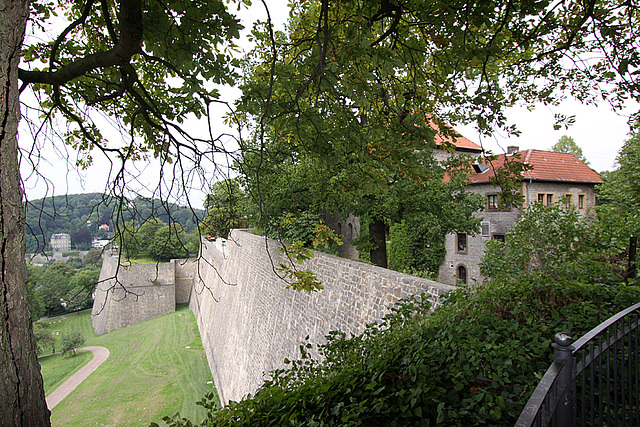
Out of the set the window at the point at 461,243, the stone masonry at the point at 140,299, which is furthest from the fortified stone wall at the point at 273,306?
the stone masonry at the point at 140,299

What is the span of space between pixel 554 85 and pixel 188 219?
4770 mm

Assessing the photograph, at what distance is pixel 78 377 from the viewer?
19766 millimetres

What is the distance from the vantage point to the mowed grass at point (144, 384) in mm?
13930

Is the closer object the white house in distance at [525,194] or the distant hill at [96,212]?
the distant hill at [96,212]

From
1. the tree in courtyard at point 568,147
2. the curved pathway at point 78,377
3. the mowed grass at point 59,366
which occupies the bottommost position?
the mowed grass at point 59,366

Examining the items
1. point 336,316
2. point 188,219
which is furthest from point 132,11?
point 336,316

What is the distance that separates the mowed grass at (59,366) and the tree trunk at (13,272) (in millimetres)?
22294

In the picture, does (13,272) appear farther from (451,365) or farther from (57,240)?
(57,240)

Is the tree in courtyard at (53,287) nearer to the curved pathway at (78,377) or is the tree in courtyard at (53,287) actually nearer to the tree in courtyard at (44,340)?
the tree in courtyard at (44,340)

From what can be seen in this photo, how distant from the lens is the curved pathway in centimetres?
1703

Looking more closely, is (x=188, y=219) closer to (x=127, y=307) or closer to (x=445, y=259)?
(x=445, y=259)

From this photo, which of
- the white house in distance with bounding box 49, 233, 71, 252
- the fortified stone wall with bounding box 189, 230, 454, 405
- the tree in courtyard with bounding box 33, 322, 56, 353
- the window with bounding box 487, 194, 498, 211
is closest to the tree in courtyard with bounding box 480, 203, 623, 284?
the fortified stone wall with bounding box 189, 230, 454, 405

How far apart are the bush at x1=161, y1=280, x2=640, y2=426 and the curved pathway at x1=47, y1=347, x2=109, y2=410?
728 inches

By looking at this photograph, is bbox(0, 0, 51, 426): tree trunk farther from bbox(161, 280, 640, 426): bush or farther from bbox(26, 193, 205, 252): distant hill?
bbox(161, 280, 640, 426): bush
